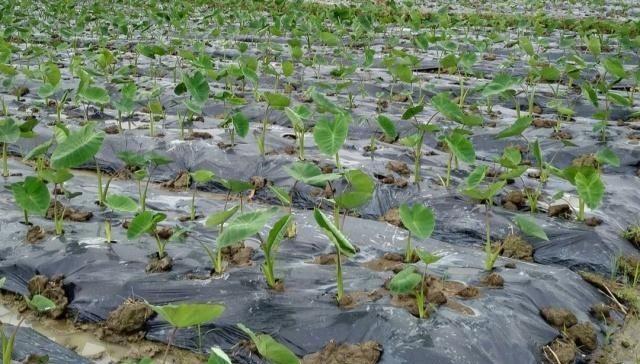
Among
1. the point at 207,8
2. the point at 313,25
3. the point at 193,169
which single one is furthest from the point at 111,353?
the point at 207,8

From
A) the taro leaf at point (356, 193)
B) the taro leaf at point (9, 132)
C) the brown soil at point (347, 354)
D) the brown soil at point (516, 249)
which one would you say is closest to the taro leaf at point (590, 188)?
the brown soil at point (516, 249)

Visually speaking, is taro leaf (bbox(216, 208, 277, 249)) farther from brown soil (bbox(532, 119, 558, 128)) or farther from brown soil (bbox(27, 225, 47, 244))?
brown soil (bbox(532, 119, 558, 128))

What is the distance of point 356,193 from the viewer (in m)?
2.18

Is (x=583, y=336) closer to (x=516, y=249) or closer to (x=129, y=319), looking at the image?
(x=516, y=249)

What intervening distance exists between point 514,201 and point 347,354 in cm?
157

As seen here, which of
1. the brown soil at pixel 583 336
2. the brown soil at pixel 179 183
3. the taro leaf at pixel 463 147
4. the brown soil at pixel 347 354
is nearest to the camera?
the brown soil at pixel 347 354

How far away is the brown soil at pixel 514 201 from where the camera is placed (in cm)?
307

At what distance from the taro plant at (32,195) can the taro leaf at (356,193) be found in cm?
116

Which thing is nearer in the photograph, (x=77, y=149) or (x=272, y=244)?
(x=272, y=244)

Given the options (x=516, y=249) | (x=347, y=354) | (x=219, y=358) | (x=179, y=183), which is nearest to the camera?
(x=219, y=358)

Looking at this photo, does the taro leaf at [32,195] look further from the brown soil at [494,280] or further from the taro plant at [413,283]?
the brown soil at [494,280]

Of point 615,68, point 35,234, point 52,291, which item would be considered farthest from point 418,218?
point 615,68

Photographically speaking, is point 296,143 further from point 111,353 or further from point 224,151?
point 111,353

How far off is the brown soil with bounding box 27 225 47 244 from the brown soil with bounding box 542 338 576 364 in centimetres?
198
